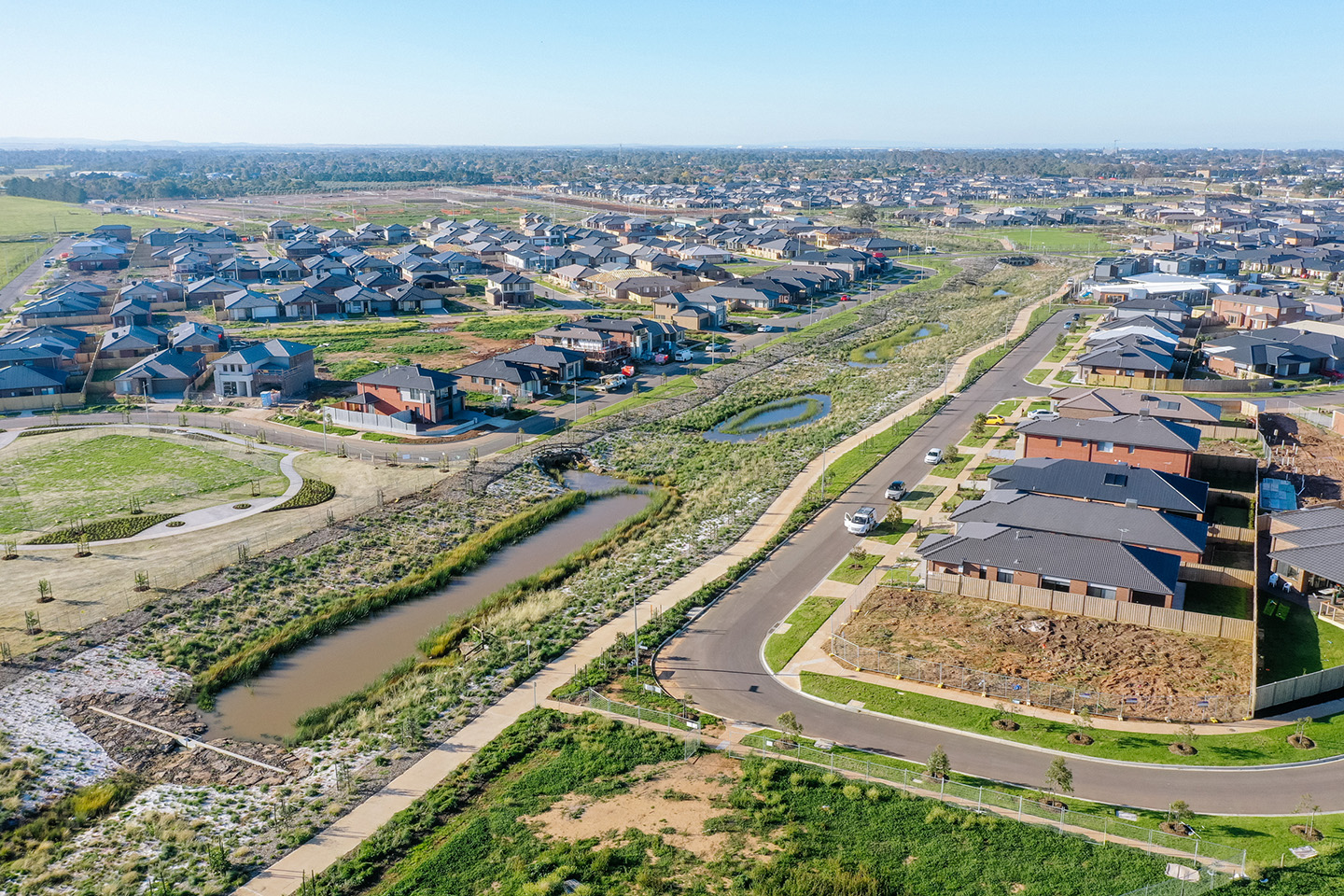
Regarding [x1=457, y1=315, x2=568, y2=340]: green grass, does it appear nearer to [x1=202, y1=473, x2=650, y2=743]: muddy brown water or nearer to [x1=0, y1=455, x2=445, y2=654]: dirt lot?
[x1=0, y1=455, x2=445, y2=654]: dirt lot

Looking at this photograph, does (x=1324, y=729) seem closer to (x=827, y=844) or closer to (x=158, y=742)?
(x=827, y=844)

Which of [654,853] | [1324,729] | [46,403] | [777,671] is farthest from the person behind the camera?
[46,403]

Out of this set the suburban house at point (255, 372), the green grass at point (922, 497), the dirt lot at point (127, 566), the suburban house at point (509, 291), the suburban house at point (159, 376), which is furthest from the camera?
the suburban house at point (509, 291)

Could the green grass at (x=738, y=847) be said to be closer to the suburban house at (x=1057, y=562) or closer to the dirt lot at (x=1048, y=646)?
the dirt lot at (x=1048, y=646)

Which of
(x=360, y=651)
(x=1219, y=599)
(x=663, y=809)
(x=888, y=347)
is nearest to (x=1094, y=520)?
(x=1219, y=599)

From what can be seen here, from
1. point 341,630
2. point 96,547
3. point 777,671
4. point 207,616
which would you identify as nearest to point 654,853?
point 777,671

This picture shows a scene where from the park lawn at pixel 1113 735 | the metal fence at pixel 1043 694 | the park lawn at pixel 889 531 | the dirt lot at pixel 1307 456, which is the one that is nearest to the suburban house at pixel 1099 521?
the park lawn at pixel 889 531

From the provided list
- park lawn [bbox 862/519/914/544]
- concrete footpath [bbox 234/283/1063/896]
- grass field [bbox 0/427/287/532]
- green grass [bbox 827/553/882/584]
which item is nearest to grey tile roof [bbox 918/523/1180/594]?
green grass [bbox 827/553/882/584]
